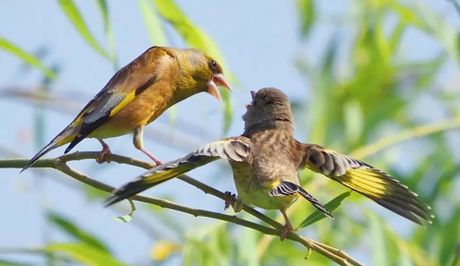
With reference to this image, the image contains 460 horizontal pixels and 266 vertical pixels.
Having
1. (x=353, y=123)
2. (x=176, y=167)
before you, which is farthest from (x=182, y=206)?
(x=353, y=123)

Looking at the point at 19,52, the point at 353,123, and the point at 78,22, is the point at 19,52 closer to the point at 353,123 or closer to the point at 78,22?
the point at 78,22

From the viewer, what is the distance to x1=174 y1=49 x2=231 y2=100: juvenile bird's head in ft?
14.6

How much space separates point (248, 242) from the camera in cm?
461

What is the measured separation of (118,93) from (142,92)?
0.52 ft

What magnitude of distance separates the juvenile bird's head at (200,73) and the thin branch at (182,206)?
103 cm

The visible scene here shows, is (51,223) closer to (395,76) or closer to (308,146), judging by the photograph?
(308,146)

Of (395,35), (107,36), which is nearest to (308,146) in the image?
(107,36)

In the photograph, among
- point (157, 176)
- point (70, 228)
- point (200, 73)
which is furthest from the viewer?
point (70, 228)

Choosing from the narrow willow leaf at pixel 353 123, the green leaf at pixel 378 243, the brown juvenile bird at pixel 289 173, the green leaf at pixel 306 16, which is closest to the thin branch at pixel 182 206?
the brown juvenile bird at pixel 289 173

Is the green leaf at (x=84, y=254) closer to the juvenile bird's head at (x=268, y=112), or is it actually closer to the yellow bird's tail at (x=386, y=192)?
the juvenile bird's head at (x=268, y=112)

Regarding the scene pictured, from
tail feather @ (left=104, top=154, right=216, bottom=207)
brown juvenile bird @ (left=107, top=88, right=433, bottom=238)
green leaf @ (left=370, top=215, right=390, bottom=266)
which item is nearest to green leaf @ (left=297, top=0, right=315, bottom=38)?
green leaf @ (left=370, top=215, right=390, bottom=266)

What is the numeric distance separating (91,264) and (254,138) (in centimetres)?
77

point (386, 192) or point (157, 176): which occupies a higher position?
point (386, 192)

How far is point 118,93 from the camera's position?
4102 mm
